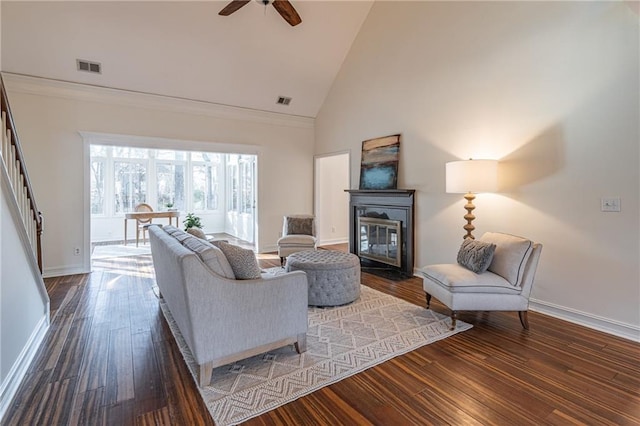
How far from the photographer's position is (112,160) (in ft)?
26.9

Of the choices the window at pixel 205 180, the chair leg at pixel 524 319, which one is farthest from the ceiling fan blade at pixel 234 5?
the window at pixel 205 180

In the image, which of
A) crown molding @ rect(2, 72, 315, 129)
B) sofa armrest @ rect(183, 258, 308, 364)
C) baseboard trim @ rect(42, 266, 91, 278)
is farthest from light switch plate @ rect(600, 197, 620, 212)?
baseboard trim @ rect(42, 266, 91, 278)

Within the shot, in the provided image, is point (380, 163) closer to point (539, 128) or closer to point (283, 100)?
point (539, 128)

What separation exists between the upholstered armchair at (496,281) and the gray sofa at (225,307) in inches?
56.2

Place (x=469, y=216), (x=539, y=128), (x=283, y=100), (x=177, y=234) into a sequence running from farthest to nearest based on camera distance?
(x=283, y=100) → (x=469, y=216) → (x=539, y=128) → (x=177, y=234)

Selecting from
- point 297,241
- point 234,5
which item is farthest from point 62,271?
point 234,5

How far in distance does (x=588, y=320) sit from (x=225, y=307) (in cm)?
336

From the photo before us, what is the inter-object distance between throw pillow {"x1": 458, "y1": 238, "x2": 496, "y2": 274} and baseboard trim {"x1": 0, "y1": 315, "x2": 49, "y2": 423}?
3.58 m

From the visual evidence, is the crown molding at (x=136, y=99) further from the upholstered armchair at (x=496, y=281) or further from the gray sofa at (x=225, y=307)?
the upholstered armchair at (x=496, y=281)

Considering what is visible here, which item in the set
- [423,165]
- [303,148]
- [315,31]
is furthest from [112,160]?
[423,165]

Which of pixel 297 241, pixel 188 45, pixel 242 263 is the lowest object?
pixel 297 241

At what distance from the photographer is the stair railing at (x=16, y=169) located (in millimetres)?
A: 2635

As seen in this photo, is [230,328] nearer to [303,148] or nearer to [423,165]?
[423,165]

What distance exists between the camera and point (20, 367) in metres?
2.14
